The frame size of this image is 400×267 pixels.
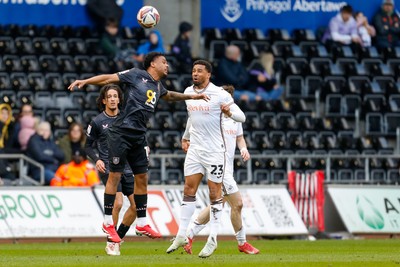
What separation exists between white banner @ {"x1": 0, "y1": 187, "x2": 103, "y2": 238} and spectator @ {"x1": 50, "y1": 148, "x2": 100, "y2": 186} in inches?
26.0

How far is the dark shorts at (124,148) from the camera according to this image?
16984mm

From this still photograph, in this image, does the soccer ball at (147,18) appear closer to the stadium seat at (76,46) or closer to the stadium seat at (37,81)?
the stadium seat at (37,81)

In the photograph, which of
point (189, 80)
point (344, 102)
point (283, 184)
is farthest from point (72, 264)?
point (344, 102)

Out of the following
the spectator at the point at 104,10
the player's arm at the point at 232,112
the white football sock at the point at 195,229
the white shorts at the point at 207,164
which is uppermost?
the spectator at the point at 104,10

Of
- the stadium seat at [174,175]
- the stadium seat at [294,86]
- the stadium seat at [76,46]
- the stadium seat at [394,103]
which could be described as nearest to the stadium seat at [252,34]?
the stadium seat at [294,86]

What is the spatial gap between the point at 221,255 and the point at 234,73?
1334cm

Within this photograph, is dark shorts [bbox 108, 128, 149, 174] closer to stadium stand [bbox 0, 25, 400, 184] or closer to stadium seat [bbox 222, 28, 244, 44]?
stadium stand [bbox 0, 25, 400, 184]

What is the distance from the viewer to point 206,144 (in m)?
17.2

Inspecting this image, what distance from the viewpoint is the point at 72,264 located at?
15398 mm

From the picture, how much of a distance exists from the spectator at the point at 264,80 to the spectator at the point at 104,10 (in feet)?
11.2

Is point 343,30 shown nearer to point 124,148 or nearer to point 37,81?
point 37,81

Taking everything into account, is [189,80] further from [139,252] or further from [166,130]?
[139,252]

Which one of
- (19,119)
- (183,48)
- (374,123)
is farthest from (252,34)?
(19,119)

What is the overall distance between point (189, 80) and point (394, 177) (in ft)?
17.0
